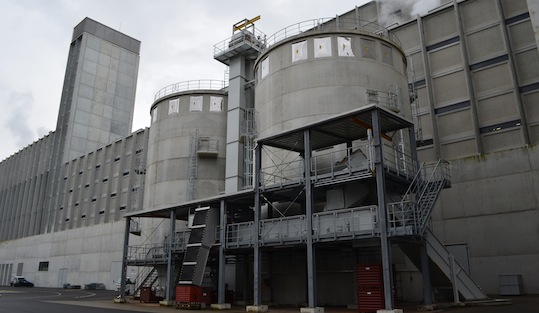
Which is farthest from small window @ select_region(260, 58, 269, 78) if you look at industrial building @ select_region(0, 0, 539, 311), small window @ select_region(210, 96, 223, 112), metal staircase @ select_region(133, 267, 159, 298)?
metal staircase @ select_region(133, 267, 159, 298)

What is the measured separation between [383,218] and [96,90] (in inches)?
2895

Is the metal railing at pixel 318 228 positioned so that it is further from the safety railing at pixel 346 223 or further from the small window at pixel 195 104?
the small window at pixel 195 104

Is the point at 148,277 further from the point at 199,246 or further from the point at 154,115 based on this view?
the point at 154,115

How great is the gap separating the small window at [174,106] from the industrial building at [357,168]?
0.58 ft

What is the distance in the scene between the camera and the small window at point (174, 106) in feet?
132

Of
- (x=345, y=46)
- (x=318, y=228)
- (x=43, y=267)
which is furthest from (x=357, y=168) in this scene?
(x=43, y=267)

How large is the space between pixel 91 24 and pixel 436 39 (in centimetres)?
6890

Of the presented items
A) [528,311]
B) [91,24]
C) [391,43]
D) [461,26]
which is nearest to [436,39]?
[461,26]

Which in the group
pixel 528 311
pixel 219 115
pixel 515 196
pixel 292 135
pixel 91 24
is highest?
pixel 91 24

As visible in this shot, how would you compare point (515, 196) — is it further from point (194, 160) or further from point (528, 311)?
point (194, 160)

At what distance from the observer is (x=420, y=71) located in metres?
36.4

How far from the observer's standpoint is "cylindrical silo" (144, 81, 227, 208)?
37.9 m

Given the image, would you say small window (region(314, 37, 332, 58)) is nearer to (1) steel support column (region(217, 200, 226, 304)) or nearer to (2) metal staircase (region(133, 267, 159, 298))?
(1) steel support column (region(217, 200, 226, 304))

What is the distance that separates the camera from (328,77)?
88.4 feet
